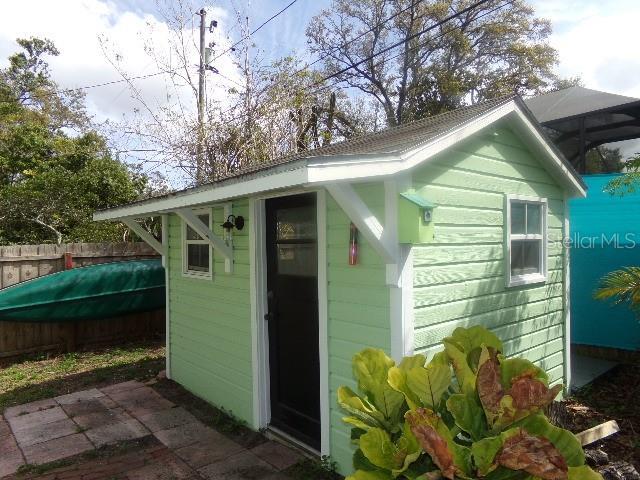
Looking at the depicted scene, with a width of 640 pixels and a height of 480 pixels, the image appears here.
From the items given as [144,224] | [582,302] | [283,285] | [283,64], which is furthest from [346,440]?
[283,64]

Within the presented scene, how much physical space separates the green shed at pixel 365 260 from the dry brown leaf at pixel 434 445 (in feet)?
4.19

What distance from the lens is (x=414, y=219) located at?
2945 millimetres

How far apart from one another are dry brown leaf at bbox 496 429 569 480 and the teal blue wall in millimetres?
5572

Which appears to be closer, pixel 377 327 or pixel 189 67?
pixel 377 327

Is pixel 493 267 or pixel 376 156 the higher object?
pixel 376 156

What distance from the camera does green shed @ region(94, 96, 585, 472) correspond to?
3.04 metres

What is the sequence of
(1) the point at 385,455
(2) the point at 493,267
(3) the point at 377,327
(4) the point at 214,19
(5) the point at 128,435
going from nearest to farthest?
(1) the point at 385,455 < (3) the point at 377,327 < (2) the point at 493,267 < (5) the point at 128,435 < (4) the point at 214,19

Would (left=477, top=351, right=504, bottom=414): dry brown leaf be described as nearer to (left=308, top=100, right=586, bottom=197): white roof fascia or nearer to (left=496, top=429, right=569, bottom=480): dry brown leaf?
(left=496, top=429, right=569, bottom=480): dry brown leaf

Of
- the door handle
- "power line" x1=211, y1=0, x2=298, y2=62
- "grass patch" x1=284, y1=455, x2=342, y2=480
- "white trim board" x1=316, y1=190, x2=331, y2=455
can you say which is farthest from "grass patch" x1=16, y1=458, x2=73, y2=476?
"power line" x1=211, y1=0, x2=298, y2=62

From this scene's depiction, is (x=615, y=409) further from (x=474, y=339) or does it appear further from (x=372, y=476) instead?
(x=372, y=476)

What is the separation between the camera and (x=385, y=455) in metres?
1.75

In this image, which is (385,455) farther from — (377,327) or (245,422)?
(245,422)

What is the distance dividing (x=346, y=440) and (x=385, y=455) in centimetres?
178

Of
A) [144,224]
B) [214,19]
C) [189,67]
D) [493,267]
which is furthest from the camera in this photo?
[214,19]
